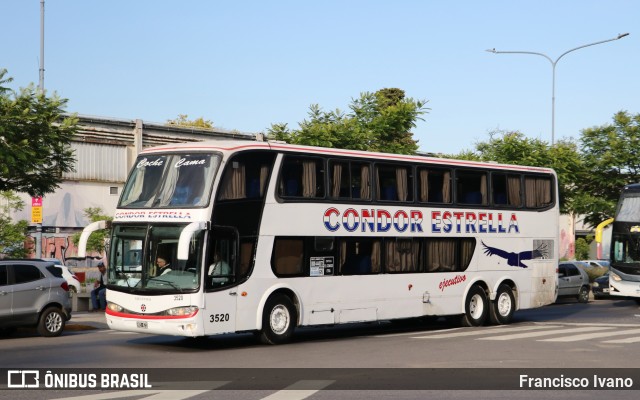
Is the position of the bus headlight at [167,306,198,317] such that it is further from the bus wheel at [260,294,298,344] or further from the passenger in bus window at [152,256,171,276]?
the bus wheel at [260,294,298,344]

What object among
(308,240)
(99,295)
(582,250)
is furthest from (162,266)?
(582,250)

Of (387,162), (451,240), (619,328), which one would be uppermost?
(387,162)

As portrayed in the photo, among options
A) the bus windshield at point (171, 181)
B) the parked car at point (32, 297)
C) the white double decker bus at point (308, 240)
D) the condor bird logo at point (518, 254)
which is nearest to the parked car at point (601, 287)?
the condor bird logo at point (518, 254)

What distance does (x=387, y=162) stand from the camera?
76.7ft

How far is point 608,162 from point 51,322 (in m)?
33.9

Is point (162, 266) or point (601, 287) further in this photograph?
point (601, 287)

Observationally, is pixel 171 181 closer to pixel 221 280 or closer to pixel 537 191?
pixel 221 280

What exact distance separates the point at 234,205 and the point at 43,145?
36.3ft

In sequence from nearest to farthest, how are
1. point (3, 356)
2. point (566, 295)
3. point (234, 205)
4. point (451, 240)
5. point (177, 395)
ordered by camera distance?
point (177, 395) < point (3, 356) < point (234, 205) < point (451, 240) < point (566, 295)

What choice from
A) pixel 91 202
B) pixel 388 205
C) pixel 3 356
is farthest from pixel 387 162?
pixel 91 202

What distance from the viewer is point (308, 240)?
70.5 feet

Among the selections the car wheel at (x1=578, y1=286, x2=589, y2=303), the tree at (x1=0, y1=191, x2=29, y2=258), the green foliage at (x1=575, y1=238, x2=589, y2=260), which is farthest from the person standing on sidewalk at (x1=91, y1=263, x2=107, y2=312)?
the green foliage at (x1=575, y1=238, x2=589, y2=260)

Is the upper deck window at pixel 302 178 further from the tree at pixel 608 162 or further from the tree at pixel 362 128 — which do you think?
the tree at pixel 608 162

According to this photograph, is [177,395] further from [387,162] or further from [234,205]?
[387,162]
